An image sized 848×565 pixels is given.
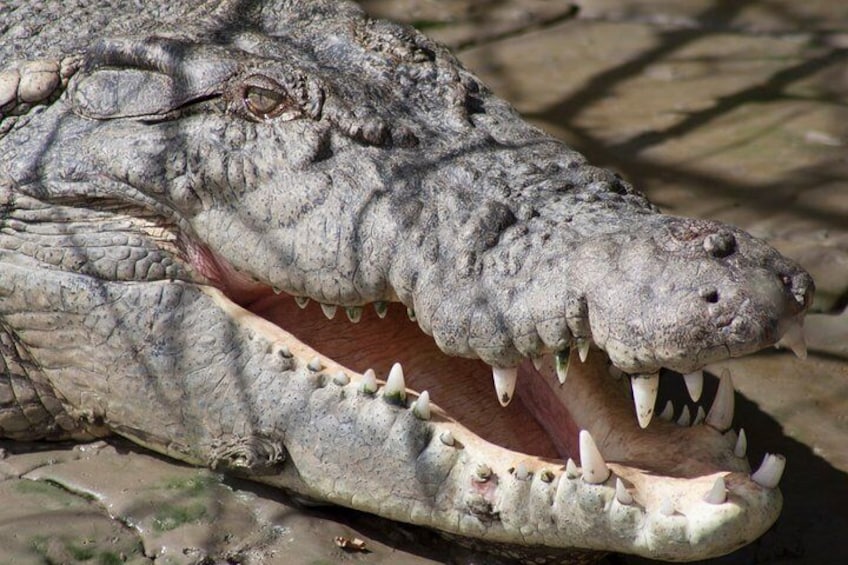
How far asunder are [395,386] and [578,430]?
1.74ft

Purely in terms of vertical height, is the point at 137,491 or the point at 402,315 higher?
the point at 402,315


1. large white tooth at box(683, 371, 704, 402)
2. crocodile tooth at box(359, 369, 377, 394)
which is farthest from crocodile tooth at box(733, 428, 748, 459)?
crocodile tooth at box(359, 369, 377, 394)

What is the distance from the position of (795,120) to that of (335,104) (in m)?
3.26

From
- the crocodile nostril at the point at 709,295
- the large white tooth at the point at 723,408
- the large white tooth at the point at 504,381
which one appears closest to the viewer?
the crocodile nostril at the point at 709,295

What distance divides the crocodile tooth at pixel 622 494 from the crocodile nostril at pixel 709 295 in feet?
1.65

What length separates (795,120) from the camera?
6.06 metres

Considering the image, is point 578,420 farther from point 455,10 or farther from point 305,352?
→ point 455,10

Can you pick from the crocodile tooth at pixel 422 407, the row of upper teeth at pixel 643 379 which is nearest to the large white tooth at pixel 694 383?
the row of upper teeth at pixel 643 379

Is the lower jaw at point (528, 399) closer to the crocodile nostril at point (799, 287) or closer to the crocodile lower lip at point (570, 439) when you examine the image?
the crocodile lower lip at point (570, 439)

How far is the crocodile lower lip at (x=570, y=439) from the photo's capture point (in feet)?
9.85

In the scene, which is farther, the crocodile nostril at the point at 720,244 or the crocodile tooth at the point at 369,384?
the crocodile tooth at the point at 369,384

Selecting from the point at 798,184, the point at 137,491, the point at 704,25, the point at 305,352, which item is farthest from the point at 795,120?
the point at 137,491

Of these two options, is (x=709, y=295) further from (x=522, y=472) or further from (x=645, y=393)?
Result: (x=522, y=472)

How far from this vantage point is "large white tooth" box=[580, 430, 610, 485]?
2996 millimetres
